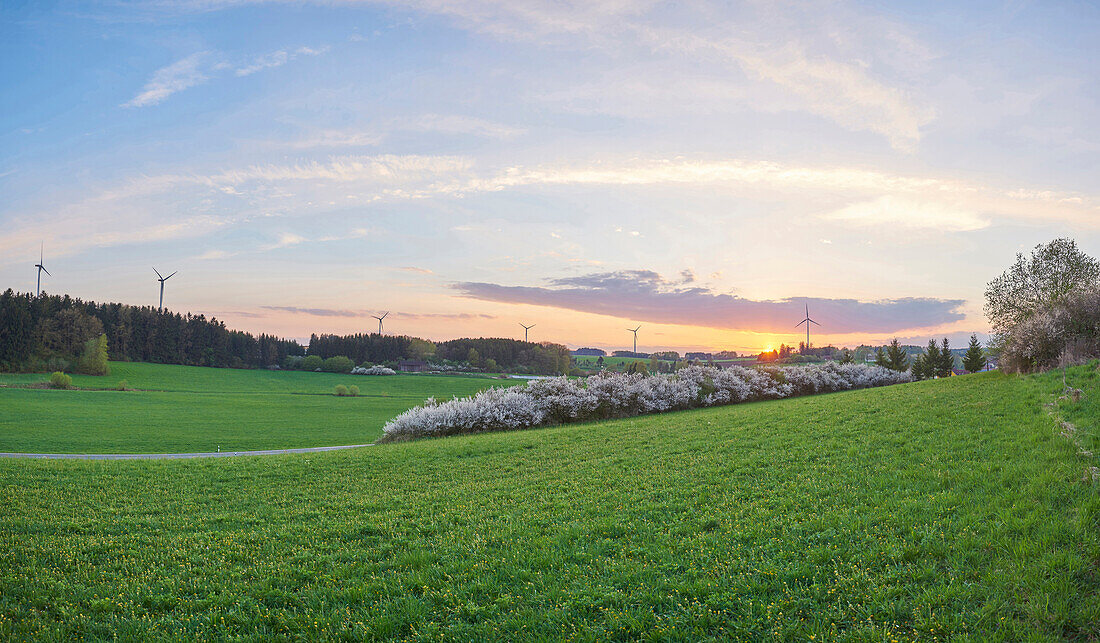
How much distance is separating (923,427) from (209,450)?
30.5 metres

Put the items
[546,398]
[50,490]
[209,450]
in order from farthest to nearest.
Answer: [546,398] → [209,450] → [50,490]

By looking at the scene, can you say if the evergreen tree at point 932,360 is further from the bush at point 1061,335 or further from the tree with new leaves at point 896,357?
the bush at point 1061,335

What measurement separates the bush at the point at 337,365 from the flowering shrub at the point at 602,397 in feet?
293

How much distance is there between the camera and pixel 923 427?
15609 millimetres

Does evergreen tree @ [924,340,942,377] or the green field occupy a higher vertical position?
evergreen tree @ [924,340,942,377]

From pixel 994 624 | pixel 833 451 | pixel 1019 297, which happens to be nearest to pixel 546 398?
pixel 833 451

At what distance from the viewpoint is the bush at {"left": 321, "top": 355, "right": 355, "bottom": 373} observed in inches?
4550

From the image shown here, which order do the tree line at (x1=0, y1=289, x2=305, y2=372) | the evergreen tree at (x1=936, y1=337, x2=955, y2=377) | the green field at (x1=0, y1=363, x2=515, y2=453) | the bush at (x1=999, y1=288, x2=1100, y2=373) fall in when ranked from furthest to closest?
the tree line at (x1=0, y1=289, x2=305, y2=372) < the evergreen tree at (x1=936, y1=337, x2=955, y2=377) < the green field at (x1=0, y1=363, x2=515, y2=453) < the bush at (x1=999, y1=288, x2=1100, y2=373)

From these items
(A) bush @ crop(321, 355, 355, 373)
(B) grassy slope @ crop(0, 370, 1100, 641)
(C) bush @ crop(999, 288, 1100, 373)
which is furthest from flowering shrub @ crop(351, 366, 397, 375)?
(C) bush @ crop(999, 288, 1100, 373)

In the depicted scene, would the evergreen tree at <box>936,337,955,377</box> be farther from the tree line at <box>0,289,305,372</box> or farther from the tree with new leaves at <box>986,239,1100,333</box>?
the tree line at <box>0,289,305,372</box>

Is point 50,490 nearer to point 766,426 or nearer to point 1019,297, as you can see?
point 766,426

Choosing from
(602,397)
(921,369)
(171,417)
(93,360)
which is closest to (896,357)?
(921,369)

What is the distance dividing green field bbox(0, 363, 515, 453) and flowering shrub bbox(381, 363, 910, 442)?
7250 mm

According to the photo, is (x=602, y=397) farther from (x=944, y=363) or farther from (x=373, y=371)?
(x=373, y=371)
